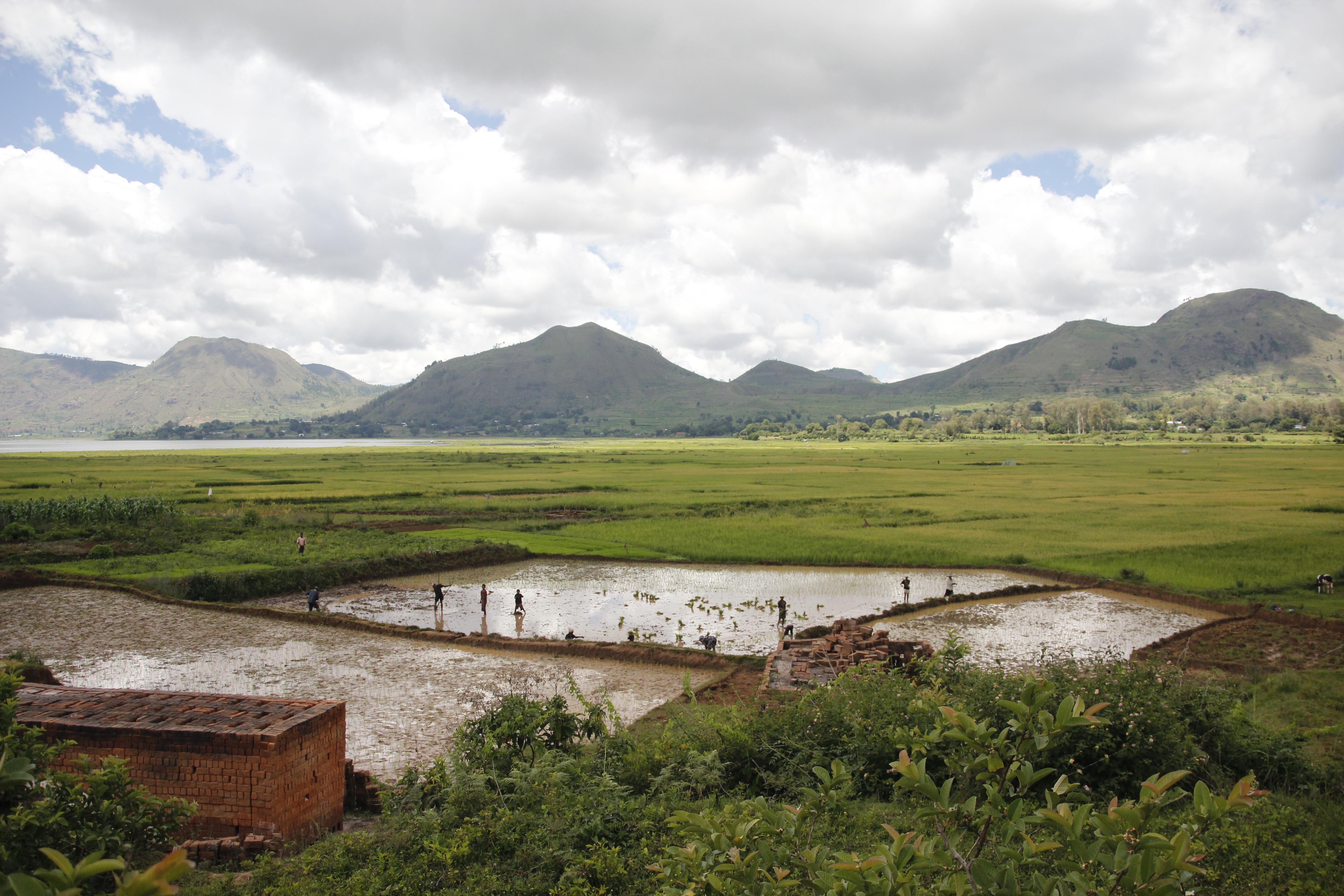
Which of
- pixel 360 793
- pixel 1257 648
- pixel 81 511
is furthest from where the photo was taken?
pixel 81 511

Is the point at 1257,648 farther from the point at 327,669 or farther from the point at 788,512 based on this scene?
the point at 788,512

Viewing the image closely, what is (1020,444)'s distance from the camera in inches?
5522

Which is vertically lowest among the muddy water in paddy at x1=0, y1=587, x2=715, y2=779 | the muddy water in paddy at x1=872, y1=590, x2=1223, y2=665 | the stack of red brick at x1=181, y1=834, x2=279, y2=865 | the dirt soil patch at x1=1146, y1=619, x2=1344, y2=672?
the muddy water in paddy at x1=872, y1=590, x2=1223, y2=665

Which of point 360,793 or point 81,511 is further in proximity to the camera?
point 81,511

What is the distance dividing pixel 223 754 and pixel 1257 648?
2578 cm

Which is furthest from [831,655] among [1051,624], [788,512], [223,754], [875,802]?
[788,512]

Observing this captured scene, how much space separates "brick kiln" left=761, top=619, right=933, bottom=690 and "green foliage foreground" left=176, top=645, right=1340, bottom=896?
2737mm

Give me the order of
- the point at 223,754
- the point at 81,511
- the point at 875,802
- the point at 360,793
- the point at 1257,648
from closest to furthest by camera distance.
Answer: the point at 223,754 → the point at 875,802 → the point at 360,793 → the point at 1257,648 → the point at 81,511

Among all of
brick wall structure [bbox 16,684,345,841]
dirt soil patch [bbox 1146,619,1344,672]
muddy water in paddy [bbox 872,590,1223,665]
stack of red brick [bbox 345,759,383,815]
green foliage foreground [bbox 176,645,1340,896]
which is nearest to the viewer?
green foliage foreground [bbox 176,645,1340,896]

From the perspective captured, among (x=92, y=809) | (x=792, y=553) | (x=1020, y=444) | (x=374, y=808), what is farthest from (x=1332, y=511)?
(x=1020, y=444)

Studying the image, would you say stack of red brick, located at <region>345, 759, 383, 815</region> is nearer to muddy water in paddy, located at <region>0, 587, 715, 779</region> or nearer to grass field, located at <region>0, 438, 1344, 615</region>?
muddy water in paddy, located at <region>0, 587, 715, 779</region>

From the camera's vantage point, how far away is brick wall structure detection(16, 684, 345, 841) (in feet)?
30.0

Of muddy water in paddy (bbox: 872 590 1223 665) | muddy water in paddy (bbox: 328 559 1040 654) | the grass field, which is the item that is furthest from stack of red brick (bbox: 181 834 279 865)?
the grass field

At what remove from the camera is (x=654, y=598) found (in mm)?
28562
